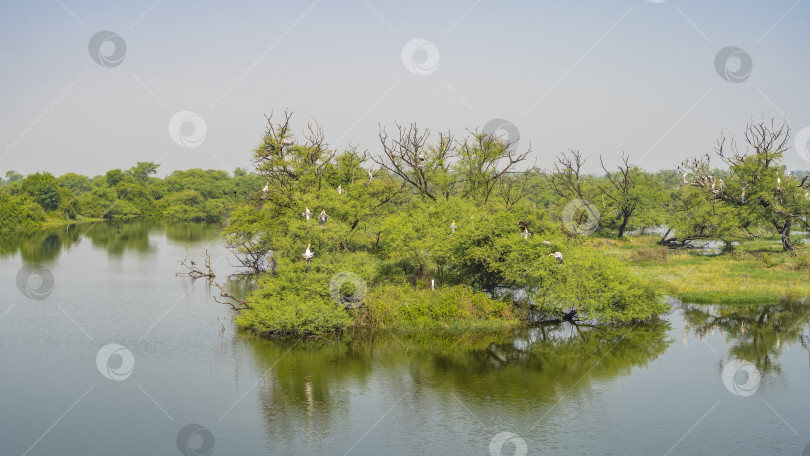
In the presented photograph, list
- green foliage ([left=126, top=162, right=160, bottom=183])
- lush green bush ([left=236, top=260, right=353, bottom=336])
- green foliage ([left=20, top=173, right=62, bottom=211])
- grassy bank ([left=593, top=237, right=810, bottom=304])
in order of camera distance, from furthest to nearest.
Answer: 1. green foliage ([left=126, top=162, right=160, bottom=183])
2. green foliage ([left=20, top=173, right=62, bottom=211])
3. grassy bank ([left=593, top=237, right=810, bottom=304])
4. lush green bush ([left=236, top=260, right=353, bottom=336])

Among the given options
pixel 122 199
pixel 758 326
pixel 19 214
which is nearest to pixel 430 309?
pixel 758 326

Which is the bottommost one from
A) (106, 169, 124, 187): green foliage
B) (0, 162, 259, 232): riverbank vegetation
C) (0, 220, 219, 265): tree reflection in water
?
(0, 220, 219, 265): tree reflection in water

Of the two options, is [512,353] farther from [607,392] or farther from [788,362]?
[788,362]

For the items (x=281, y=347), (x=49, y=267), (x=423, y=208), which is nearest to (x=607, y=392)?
(x=281, y=347)

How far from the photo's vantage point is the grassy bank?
41072mm

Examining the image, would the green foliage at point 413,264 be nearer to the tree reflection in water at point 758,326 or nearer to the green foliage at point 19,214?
the tree reflection in water at point 758,326

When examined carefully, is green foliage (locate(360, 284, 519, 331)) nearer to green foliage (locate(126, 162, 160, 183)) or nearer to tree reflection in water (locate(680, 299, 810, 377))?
tree reflection in water (locate(680, 299, 810, 377))

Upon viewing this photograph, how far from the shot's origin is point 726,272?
1855 inches

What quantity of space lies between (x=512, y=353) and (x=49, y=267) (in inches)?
1547

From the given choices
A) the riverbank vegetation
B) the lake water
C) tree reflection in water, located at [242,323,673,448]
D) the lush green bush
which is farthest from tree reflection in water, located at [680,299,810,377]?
the riverbank vegetation

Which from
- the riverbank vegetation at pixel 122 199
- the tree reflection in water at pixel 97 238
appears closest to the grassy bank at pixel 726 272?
the tree reflection in water at pixel 97 238

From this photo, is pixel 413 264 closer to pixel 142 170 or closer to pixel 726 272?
pixel 726 272

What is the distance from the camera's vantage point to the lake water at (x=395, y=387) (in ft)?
68.1

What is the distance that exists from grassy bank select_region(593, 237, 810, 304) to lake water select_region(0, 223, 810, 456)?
2.36 meters
